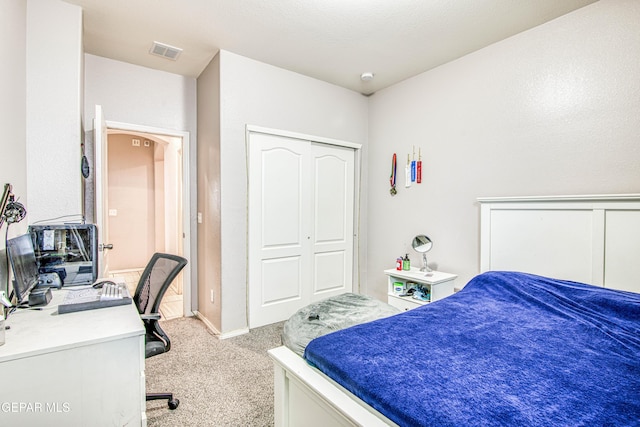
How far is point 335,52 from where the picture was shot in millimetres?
3008

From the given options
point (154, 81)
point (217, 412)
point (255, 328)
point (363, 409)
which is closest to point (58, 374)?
point (217, 412)

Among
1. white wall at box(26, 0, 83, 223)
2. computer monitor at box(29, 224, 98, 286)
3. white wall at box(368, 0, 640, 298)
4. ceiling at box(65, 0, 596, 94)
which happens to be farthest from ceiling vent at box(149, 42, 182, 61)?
white wall at box(368, 0, 640, 298)

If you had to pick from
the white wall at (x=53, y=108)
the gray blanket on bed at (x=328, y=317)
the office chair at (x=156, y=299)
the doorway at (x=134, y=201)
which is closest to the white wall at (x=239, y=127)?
the office chair at (x=156, y=299)

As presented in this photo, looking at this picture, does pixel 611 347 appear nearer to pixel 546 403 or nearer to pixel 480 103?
pixel 546 403

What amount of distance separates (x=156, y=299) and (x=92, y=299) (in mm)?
331

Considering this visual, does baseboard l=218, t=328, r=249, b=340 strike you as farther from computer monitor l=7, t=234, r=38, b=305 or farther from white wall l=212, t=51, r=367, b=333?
computer monitor l=7, t=234, r=38, b=305

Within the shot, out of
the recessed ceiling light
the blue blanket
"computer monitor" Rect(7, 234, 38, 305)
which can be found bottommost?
the blue blanket

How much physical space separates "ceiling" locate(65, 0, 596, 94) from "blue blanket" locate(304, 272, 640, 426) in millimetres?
2070

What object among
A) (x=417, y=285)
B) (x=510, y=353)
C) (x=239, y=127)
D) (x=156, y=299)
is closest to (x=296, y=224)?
(x=239, y=127)

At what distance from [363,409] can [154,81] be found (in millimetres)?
3636

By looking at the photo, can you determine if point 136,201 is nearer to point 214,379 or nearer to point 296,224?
point 296,224

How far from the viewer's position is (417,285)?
3125mm

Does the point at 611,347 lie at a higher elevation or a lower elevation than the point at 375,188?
lower

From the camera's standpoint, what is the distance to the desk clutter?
1581mm
